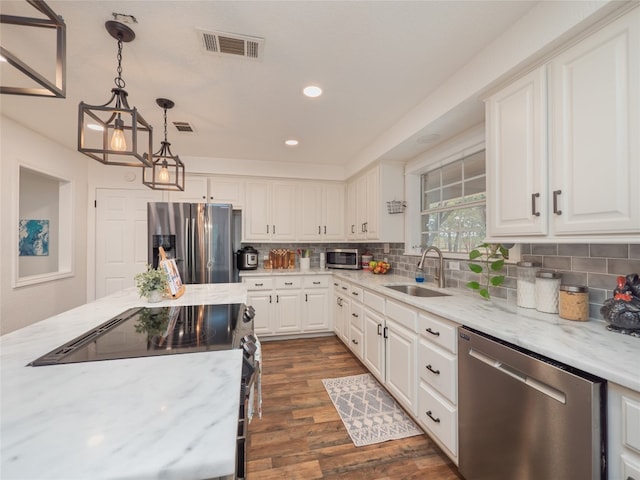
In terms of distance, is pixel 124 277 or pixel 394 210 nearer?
pixel 394 210

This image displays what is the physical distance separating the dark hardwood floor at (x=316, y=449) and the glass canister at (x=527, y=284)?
3.52 feet

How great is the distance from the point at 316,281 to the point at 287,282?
1.32ft

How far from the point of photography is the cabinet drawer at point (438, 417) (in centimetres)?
158

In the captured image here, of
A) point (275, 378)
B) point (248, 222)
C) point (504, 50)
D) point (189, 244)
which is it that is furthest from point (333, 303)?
point (504, 50)

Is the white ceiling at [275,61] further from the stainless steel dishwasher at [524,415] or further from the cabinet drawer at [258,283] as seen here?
the cabinet drawer at [258,283]

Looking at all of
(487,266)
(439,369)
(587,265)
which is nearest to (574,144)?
(587,265)

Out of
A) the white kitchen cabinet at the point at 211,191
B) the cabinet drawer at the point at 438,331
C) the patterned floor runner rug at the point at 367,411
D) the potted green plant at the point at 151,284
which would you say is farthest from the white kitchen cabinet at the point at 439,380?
the white kitchen cabinet at the point at 211,191

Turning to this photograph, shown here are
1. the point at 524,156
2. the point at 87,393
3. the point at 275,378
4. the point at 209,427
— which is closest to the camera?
the point at 209,427

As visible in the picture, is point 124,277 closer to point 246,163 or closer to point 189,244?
point 189,244

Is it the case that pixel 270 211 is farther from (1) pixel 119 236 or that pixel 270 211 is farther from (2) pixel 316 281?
(1) pixel 119 236

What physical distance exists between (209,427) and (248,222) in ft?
11.7

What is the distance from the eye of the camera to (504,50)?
153cm

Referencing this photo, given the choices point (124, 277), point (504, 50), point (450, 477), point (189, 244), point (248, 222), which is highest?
point (504, 50)

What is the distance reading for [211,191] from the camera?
392 cm
